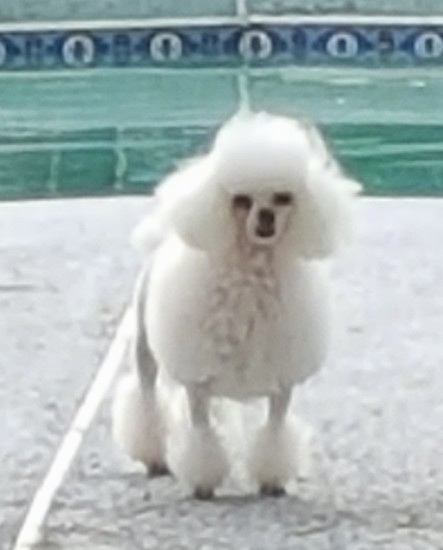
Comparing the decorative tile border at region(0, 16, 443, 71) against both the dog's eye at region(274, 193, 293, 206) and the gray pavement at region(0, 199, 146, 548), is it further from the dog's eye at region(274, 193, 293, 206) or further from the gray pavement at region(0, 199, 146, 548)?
the dog's eye at region(274, 193, 293, 206)

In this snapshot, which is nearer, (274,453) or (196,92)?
(274,453)

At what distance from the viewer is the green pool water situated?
7191 millimetres

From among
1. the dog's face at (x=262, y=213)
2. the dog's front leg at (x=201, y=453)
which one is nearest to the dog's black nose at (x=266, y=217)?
the dog's face at (x=262, y=213)

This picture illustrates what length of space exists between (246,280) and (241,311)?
0.05m

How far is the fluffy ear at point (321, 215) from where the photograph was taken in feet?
10.1

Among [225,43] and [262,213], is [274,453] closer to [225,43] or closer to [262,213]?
[262,213]

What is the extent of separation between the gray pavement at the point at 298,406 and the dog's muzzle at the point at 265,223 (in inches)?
16.7

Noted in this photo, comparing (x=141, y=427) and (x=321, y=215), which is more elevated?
(x=321, y=215)

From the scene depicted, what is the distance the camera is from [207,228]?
3064 millimetres

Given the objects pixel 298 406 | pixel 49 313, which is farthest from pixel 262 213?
pixel 49 313

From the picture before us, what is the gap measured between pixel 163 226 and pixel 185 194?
0.32ft

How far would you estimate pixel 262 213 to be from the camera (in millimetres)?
3059

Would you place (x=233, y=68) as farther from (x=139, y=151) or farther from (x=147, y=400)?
(x=147, y=400)

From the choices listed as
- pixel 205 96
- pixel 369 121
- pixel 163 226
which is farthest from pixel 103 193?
pixel 163 226
